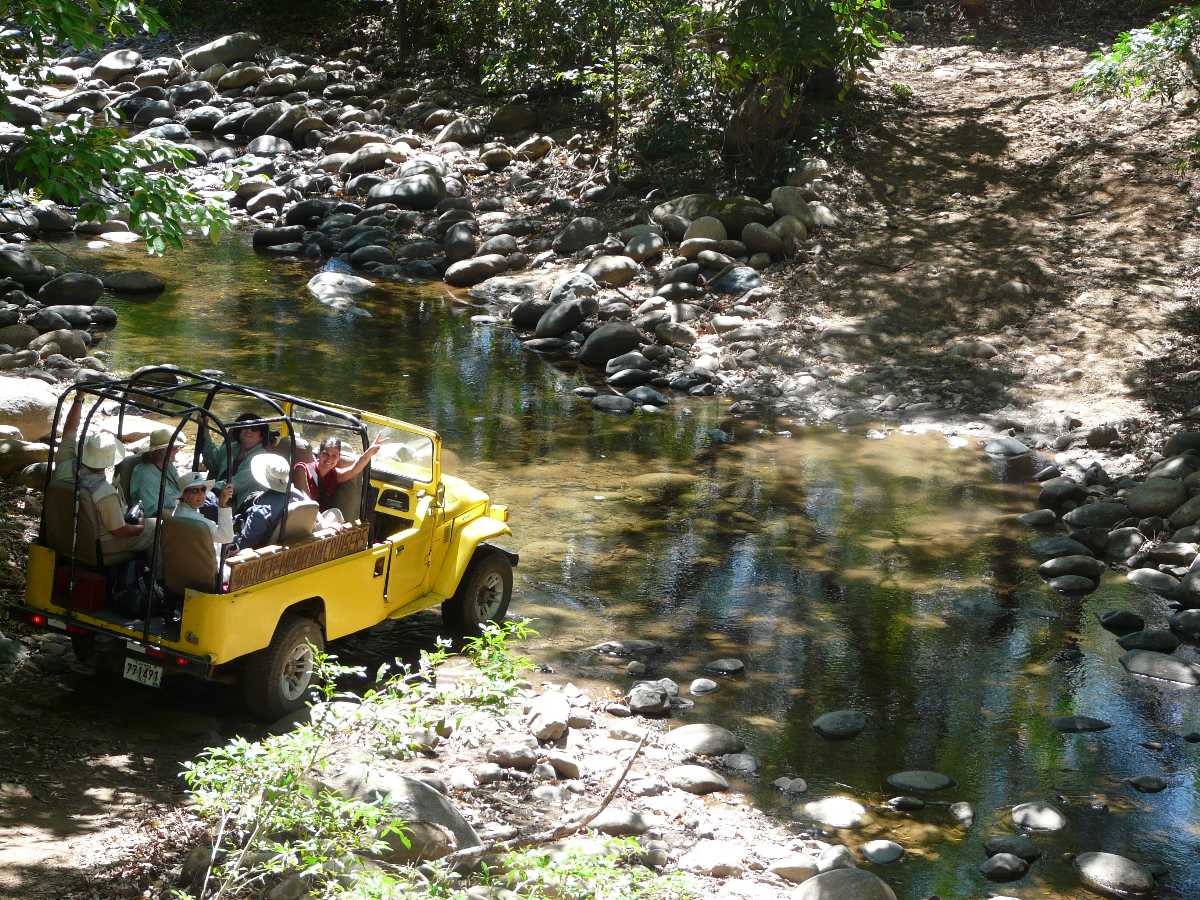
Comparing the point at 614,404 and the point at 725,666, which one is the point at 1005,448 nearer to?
the point at 614,404

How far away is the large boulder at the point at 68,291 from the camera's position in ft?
55.6

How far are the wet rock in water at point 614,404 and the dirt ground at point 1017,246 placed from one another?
356cm

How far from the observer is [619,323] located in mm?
17641

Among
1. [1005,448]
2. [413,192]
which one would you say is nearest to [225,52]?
[413,192]

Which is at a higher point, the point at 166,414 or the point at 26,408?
the point at 166,414

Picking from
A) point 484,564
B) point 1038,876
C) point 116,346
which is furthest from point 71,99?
point 1038,876

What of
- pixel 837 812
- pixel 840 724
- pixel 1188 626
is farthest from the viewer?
pixel 1188 626

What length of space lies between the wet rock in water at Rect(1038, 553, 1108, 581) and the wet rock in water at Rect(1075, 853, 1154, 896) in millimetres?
4755

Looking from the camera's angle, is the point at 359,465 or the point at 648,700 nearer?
the point at 359,465

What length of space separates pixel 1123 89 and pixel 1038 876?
13.9 m

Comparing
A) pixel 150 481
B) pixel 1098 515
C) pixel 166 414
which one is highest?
pixel 166 414

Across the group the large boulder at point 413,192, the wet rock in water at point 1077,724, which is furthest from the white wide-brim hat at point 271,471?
the large boulder at point 413,192

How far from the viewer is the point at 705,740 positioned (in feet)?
25.9

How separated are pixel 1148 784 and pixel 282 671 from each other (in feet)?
17.5
